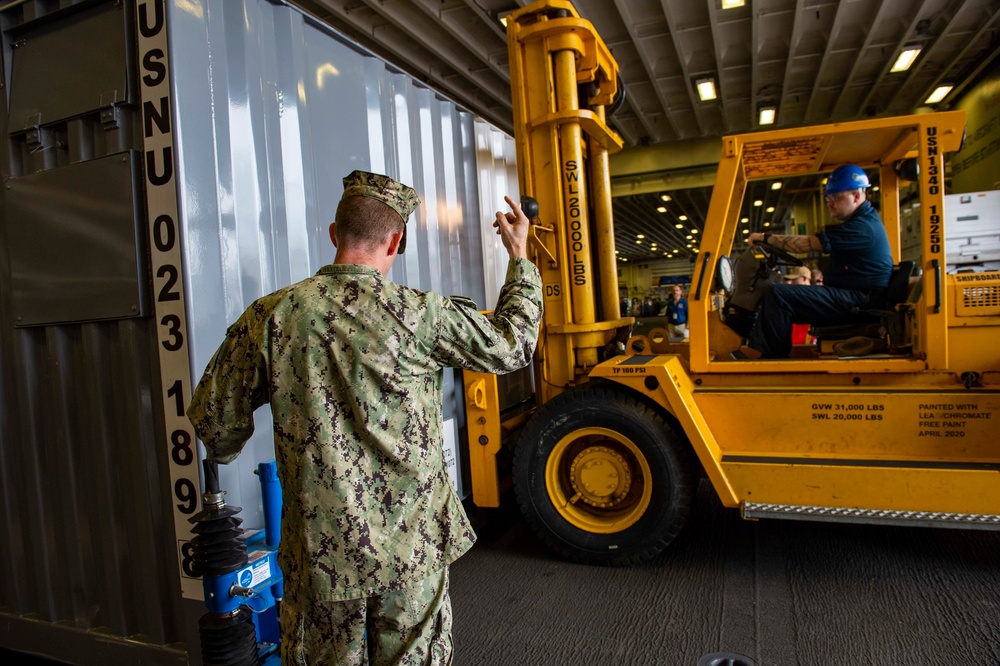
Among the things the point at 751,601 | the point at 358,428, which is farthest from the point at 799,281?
the point at 358,428

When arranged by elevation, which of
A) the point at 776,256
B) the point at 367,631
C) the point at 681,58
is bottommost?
the point at 367,631

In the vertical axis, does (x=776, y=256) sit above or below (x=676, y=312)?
above

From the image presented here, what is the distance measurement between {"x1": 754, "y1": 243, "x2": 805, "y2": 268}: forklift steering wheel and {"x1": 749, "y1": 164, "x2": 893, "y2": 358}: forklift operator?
0.05 m

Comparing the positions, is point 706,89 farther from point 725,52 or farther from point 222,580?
point 222,580

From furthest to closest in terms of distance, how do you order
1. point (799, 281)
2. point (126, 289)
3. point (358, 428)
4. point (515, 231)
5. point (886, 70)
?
1. point (886, 70)
2. point (799, 281)
3. point (126, 289)
4. point (515, 231)
5. point (358, 428)

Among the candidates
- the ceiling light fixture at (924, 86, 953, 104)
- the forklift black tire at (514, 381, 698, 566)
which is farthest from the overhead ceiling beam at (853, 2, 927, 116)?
the forklift black tire at (514, 381, 698, 566)

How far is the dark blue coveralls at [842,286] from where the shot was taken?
3.77 meters

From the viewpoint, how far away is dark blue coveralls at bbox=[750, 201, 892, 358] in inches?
148

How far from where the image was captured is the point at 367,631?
1717mm

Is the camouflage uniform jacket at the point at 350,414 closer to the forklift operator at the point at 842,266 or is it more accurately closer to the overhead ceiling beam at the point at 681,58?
the forklift operator at the point at 842,266

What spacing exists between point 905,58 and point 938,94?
2.56 metres

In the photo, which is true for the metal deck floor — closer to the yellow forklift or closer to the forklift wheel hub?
the yellow forklift

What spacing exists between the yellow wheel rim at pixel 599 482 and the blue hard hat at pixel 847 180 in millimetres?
2098

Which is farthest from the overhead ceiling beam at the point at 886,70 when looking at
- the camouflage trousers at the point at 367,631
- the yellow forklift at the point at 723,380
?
the camouflage trousers at the point at 367,631
